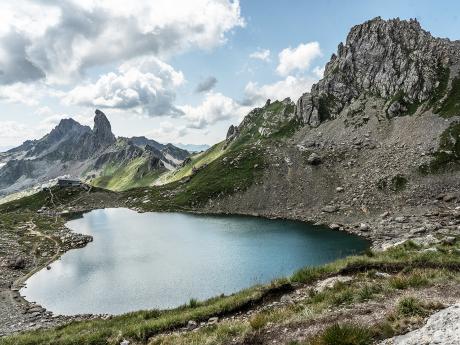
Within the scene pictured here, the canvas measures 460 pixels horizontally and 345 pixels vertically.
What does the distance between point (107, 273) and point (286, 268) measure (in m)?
29.2

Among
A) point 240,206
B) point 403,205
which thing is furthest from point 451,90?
point 240,206

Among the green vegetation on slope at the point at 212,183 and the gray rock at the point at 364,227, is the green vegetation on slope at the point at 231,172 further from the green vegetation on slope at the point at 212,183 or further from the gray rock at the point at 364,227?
the gray rock at the point at 364,227

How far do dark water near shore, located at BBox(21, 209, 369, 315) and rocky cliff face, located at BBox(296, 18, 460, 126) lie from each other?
68.9 metres

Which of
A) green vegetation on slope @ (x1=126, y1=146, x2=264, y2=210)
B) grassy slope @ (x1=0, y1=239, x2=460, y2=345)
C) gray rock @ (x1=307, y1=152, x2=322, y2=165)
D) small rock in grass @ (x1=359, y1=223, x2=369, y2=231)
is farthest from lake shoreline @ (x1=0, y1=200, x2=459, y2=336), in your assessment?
gray rock @ (x1=307, y1=152, x2=322, y2=165)

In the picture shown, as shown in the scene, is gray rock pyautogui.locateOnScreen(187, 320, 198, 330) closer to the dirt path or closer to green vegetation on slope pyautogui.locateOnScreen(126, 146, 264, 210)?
the dirt path

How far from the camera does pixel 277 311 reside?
2147cm

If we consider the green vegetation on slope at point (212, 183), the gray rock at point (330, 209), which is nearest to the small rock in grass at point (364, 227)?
the gray rock at point (330, 209)

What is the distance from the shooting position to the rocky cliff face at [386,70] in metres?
134

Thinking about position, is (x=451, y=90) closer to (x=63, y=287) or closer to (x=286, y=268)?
(x=286, y=268)

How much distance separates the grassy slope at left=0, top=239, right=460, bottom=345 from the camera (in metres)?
19.9

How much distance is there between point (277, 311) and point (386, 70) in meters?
145

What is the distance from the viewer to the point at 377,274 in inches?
1073

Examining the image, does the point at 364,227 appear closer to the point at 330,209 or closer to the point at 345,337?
the point at 330,209

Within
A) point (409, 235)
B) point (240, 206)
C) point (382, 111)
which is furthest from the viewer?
point (382, 111)
